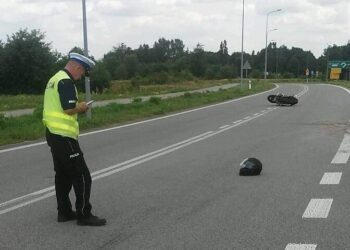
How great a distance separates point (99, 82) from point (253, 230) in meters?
77.6

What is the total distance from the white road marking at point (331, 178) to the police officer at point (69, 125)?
369 centimetres

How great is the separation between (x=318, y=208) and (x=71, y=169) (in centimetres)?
283

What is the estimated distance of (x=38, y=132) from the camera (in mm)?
15883

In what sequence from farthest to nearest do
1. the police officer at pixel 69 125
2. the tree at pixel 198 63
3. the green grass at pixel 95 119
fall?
the tree at pixel 198 63 → the green grass at pixel 95 119 → the police officer at pixel 69 125

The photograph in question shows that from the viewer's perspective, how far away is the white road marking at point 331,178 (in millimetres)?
8359

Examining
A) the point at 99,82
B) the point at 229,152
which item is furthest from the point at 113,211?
the point at 99,82

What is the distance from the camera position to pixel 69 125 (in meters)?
5.98

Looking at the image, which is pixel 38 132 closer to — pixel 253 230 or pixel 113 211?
pixel 113 211

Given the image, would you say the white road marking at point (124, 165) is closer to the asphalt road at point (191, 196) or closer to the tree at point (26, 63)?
the asphalt road at point (191, 196)

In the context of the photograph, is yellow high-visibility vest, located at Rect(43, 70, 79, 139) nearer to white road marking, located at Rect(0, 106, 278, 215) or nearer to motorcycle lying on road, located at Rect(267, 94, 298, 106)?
white road marking, located at Rect(0, 106, 278, 215)

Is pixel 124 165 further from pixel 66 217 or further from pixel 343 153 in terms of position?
pixel 343 153

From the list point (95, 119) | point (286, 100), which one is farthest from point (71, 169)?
point (286, 100)

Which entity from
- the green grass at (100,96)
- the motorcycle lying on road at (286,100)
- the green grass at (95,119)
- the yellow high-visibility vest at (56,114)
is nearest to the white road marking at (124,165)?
the yellow high-visibility vest at (56,114)

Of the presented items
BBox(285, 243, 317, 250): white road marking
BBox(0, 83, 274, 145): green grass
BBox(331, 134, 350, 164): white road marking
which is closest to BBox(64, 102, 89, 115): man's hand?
BBox(285, 243, 317, 250): white road marking
